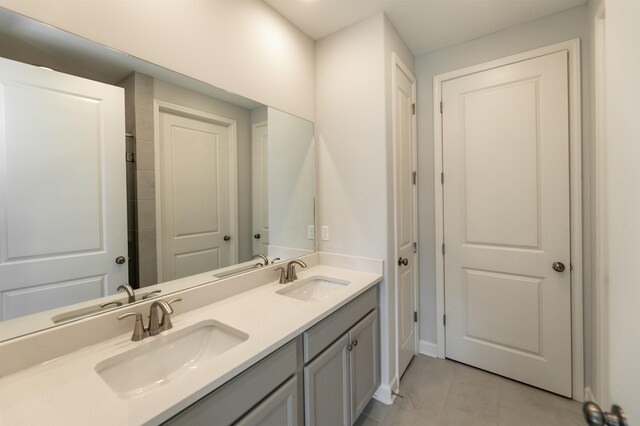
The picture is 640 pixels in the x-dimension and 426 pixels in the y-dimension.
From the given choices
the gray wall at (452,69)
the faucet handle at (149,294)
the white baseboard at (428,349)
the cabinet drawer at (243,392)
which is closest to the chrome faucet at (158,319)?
the faucet handle at (149,294)

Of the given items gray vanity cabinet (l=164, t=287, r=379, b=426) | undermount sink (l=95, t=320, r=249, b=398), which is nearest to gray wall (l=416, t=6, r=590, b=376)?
gray vanity cabinet (l=164, t=287, r=379, b=426)

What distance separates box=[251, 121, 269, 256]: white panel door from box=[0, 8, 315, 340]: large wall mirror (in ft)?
0.06

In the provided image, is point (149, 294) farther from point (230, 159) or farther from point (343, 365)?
point (343, 365)

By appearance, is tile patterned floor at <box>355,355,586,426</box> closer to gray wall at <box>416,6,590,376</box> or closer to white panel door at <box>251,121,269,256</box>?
gray wall at <box>416,6,590,376</box>

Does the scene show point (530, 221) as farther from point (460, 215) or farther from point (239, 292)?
point (239, 292)

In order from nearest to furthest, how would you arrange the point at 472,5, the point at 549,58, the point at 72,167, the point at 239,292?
the point at 72,167 → the point at 239,292 → the point at 472,5 → the point at 549,58

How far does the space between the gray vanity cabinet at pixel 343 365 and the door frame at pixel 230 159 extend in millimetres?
690

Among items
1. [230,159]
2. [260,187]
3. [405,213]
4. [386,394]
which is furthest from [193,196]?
[386,394]

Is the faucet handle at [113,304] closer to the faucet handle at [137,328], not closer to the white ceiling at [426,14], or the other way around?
the faucet handle at [137,328]

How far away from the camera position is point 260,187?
5.67ft

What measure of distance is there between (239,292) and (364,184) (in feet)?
3.52

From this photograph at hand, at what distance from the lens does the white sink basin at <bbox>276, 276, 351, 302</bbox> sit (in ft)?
5.52

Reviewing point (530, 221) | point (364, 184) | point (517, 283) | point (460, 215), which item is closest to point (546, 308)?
point (517, 283)

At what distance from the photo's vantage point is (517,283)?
6.43ft
